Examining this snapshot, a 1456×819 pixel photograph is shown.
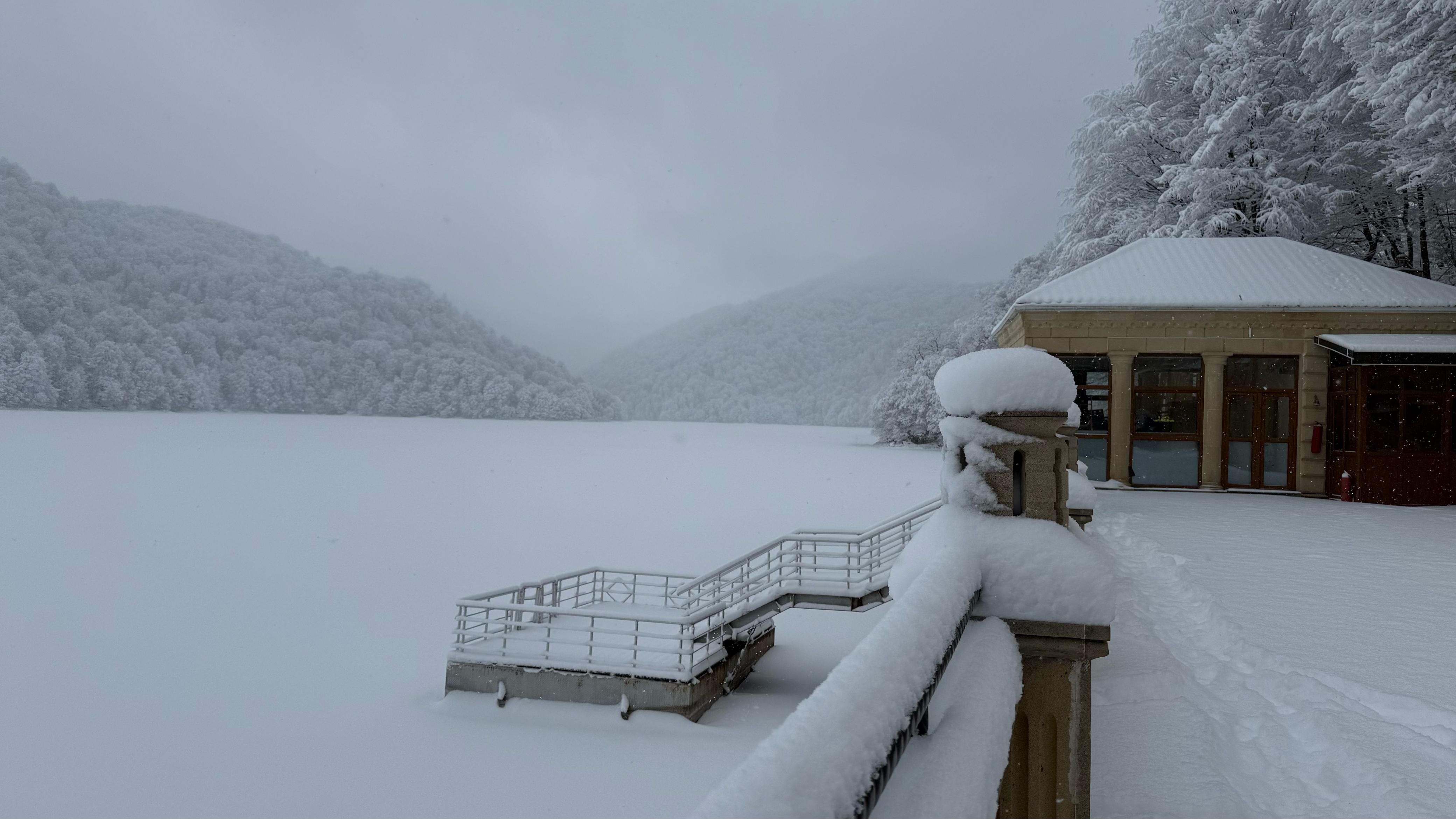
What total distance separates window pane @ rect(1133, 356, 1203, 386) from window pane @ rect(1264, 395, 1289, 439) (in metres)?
1.63

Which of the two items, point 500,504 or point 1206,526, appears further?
point 500,504

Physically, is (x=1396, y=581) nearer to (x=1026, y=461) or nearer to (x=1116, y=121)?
(x=1026, y=461)

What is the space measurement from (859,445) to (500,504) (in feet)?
127

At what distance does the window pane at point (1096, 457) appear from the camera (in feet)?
59.3

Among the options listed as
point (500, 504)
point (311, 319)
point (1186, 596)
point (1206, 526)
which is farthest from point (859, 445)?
point (311, 319)

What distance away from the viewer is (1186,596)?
25.2ft

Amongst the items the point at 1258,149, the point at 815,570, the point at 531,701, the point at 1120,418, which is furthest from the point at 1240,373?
the point at 531,701

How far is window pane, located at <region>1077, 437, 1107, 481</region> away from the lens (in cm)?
1808

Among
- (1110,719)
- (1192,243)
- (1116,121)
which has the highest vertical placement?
(1116,121)

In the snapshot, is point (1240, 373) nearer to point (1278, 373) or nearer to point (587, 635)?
point (1278, 373)

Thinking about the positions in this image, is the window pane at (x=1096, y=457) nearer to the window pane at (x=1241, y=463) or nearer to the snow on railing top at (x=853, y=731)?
the window pane at (x=1241, y=463)

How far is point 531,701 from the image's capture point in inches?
491

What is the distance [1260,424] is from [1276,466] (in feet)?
3.34

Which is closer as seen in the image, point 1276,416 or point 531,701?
point 531,701
